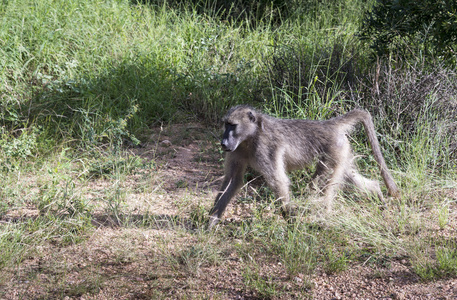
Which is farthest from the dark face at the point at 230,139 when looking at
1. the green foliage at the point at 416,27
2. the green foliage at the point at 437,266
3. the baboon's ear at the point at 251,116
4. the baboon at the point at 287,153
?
the green foliage at the point at 416,27

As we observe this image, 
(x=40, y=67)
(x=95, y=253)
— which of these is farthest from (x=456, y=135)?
(x=40, y=67)

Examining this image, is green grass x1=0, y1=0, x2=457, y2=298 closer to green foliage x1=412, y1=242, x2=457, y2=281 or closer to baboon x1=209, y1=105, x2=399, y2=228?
green foliage x1=412, y1=242, x2=457, y2=281

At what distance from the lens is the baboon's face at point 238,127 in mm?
3777

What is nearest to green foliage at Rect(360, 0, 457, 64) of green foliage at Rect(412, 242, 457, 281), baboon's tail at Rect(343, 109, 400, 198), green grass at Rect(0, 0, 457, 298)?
green grass at Rect(0, 0, 457, 298)

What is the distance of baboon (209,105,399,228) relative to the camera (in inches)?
151

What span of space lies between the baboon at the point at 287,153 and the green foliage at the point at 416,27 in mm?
1366

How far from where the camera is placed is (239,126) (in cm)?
387

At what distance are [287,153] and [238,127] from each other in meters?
0.48

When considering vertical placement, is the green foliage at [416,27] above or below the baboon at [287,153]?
above

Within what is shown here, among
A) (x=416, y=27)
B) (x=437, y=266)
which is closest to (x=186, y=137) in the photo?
(x=416, y=27)

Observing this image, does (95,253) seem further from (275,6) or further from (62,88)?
(275,6)

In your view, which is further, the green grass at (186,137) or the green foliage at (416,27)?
the green foliage at (416,27)

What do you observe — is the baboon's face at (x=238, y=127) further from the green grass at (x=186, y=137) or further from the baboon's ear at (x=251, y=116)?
the green grass at (x=186, y=137)

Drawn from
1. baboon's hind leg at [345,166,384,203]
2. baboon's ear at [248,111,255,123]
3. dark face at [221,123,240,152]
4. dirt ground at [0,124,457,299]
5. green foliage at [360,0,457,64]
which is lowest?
dirt ground at [0,124,457,299]
